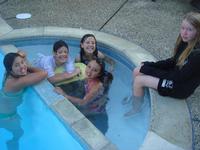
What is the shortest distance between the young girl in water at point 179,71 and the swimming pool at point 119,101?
0.14 meters

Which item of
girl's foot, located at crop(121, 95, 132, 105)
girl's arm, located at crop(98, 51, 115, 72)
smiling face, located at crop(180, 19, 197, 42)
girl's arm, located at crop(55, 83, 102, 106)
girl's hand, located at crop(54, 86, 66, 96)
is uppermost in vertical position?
smiling face, located at crop(180, 19, 197, 42)

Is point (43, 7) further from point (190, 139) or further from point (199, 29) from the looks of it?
point (190, 139)

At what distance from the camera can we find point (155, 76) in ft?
12.7

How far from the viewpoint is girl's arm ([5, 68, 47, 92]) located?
4164mm

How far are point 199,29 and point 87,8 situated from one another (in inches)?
120

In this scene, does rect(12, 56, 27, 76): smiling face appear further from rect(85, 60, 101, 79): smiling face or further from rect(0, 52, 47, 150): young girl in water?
rect(85, 60, 101, 79): smiling face

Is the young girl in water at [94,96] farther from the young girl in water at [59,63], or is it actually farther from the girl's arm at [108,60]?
the girl's arm at [108,60]

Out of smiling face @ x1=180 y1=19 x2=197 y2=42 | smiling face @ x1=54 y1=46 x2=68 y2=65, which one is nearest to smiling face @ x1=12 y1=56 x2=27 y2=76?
smiling face @ x1=54 y1=46 x2=68 y2=65

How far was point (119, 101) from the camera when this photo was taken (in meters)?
4.43

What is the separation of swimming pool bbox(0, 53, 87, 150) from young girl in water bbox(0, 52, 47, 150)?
59mm

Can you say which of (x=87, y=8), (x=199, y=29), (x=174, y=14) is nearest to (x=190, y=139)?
(x=199, y=29)

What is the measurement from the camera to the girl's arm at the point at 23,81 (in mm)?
4164

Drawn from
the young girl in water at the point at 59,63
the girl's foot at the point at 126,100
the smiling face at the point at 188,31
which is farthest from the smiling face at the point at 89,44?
the smiling face at the point at 188,31

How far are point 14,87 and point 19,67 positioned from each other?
0.29 meters
